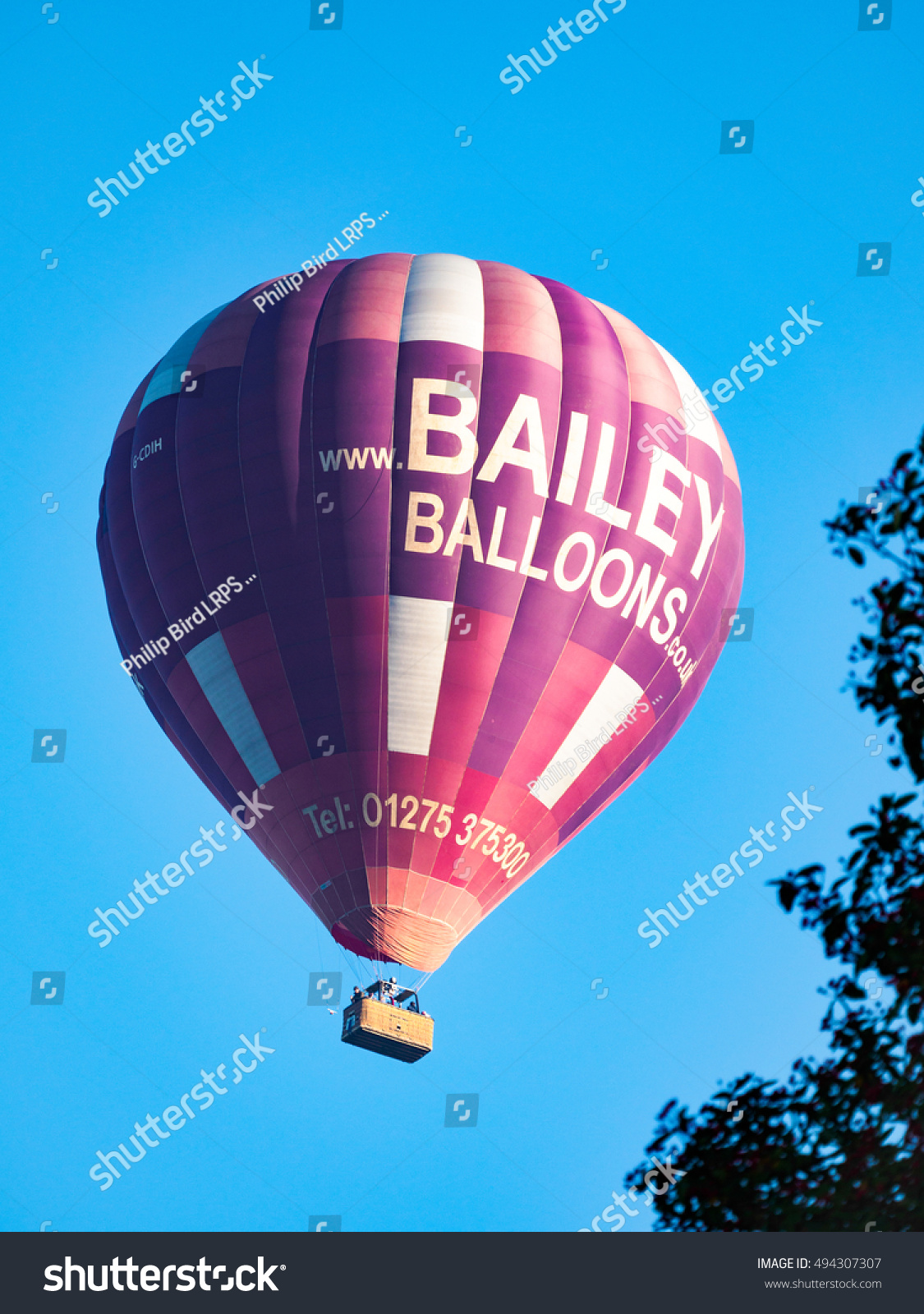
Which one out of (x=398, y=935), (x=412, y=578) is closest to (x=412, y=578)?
(x=412, y=578)

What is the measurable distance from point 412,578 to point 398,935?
16.9 feet

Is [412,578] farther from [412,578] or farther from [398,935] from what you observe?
[398,935]

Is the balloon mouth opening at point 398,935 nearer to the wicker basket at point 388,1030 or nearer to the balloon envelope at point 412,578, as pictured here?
the balloon envelope at point 412,578

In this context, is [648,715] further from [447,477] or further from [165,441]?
[165,441]

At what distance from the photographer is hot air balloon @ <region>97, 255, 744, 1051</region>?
24203 mm

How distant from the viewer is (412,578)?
2448cm

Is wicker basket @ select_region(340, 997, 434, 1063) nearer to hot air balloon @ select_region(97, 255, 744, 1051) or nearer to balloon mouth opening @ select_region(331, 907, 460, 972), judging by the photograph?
hot air balloon @ select_region(97, 255, 744, 1051)

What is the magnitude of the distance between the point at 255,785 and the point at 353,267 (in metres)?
8.72

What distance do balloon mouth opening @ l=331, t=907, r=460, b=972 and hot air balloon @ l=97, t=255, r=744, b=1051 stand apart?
36mm

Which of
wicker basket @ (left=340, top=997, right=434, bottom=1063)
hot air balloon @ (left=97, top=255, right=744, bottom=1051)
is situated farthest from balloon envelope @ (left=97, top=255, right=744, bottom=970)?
wicker basket @ (left=340, top=997, right=434, bottom=1063)

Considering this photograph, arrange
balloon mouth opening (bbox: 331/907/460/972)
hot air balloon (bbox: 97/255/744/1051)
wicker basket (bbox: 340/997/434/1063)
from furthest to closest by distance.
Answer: hot air balloon (bbox: 97/255/744/1051)
balloon mouth opening (bbox: 331/907/460/972)
wicker basket (bbox: 340/997/434/1063)

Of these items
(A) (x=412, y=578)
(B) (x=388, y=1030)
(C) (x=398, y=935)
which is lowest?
(B) (x=388, y=1030)

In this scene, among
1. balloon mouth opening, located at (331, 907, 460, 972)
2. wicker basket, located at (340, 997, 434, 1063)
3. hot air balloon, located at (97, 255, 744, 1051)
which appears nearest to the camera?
wicker basket, located at (340, 997, 434, 1063)

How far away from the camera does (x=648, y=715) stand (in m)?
26.5
